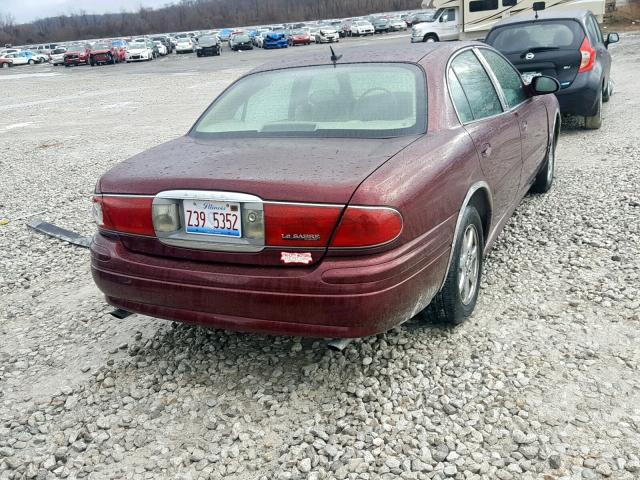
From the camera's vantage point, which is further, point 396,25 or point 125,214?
point 396,25

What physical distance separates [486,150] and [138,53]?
44587mm

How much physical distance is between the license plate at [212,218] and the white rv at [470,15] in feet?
81.0

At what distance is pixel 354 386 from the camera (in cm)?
303

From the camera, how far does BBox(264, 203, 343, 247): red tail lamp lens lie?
2.60 meters

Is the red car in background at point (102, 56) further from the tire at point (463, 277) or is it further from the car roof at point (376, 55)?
the tire at point (463, 277)

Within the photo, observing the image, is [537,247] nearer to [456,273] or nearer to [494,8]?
[456,273]

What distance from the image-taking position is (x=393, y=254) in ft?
8.68

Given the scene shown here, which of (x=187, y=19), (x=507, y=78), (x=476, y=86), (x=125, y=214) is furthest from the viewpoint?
(x=187, y=19)

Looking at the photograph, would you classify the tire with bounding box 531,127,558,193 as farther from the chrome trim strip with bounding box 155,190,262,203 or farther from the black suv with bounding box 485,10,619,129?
the chrome trim strip with bounding box 155,190,262,203

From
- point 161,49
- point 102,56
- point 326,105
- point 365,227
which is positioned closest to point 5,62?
point 161,49

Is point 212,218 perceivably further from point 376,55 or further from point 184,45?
point 184,45

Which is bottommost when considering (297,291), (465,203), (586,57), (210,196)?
(297,291)

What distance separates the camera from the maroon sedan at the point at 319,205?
8.61 ft

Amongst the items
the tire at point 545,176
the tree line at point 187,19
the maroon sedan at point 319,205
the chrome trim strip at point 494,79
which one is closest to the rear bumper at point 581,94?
the tire at point 545,176
